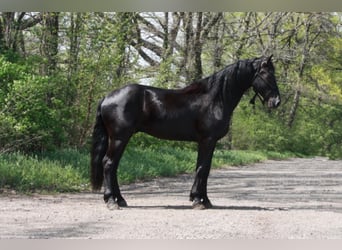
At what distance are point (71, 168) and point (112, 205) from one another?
2327 mm

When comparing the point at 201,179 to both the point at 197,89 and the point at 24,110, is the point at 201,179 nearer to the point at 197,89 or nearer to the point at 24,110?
the point at 197,89

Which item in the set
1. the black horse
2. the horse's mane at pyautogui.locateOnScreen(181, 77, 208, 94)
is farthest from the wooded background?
the horse's mane at pyautogui.locateOnScreen(181, 77, 208, 94)

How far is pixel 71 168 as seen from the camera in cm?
859

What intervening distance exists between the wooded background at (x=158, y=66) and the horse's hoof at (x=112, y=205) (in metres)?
2.23

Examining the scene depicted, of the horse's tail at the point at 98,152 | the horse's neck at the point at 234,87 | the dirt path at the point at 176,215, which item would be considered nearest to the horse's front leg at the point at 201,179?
the dirt path at the point at 176,215

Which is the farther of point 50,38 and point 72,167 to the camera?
point 50,38

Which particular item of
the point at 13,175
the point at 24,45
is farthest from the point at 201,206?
the point at 24,45

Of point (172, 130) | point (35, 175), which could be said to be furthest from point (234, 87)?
point (35, 175)

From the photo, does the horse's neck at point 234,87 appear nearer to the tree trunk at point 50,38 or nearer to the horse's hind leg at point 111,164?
the horse's hind leg at point 111,164

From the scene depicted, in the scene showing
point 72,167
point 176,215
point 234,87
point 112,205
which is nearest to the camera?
point 176,215

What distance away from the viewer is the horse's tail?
6.55 meters

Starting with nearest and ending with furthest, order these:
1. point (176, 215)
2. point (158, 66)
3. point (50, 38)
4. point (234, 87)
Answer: point (176, 215), point (234, 87), point (50, 38), point (158, 66)

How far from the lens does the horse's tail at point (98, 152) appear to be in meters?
6.55

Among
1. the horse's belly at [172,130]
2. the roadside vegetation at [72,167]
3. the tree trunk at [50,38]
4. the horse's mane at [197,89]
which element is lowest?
the roadside vegetation at [72,167]
